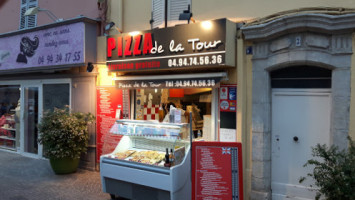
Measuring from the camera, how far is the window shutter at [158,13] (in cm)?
722

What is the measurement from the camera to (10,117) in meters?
11.0

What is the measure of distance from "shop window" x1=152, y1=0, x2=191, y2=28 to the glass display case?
253 centimetres

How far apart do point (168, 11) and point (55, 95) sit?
446 centimetres

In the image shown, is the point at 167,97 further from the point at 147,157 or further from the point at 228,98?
the point at 147,157

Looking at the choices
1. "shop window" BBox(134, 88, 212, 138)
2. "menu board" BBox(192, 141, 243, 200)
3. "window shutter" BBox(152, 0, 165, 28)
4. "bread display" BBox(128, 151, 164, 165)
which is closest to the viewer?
"menu board" BBox(192, 141, 243, 200)

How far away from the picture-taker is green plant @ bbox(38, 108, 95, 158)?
7547 millimetres

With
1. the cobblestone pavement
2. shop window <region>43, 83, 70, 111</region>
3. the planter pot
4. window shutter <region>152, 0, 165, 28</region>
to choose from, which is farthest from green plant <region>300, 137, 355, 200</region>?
shop window <region>43, 83, 70, 111</region>

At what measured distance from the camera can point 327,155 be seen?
3.97 meters

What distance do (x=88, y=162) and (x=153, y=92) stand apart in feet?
9.02

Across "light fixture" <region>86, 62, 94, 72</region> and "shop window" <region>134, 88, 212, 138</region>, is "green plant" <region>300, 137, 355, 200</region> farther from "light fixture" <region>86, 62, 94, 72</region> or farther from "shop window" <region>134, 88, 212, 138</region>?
"light fixture" <region>86, 62, 94, 72</region>

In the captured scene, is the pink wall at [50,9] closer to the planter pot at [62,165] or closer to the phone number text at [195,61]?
the phone number text at [195,61]

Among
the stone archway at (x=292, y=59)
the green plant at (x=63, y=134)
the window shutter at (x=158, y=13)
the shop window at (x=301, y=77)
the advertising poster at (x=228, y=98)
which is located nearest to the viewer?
the stone archway at (x=292, y=59)

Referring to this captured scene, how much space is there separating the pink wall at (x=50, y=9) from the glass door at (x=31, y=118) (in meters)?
2.31

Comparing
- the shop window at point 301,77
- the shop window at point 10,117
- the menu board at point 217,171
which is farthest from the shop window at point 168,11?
the shop window at point 10,117
